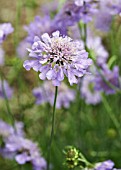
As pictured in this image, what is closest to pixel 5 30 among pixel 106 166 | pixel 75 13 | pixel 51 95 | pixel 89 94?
pixel 75 13

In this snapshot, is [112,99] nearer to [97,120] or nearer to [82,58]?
[97,120]

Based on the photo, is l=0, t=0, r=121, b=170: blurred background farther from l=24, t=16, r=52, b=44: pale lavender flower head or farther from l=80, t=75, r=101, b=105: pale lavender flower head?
l=24, t=16, r=52, b=44: pale lavender flower head

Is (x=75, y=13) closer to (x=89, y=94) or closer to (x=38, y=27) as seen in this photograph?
(x=38, y=27)

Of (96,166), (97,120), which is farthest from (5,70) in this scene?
(96,166)

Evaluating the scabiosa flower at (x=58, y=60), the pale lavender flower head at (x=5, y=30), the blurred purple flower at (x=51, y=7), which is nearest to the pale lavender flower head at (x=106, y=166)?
the scabiosa flower at (x=58, y=60)

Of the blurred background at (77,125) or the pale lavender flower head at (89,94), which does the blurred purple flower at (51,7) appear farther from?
the pale lavender flower head at (89,94)

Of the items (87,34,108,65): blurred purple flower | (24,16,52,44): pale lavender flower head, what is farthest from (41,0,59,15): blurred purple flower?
(24,16,52,44): pale lavender flower head
